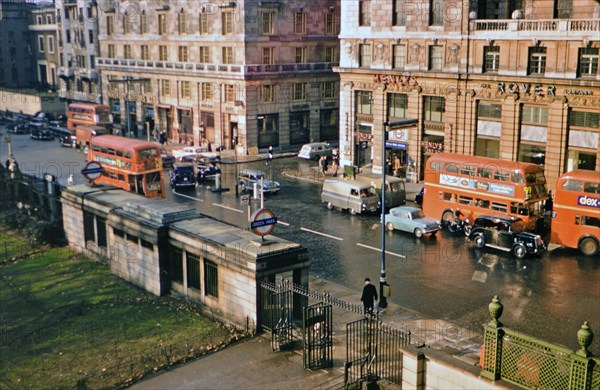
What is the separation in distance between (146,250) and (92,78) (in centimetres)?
8501

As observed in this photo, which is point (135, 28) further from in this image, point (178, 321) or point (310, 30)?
point (178, 321)

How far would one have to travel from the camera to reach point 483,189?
4688cm

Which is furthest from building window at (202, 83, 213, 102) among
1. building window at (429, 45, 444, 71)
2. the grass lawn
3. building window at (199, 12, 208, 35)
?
the grass lawn

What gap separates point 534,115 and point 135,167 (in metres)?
30.5

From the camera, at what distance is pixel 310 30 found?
85.2 meters

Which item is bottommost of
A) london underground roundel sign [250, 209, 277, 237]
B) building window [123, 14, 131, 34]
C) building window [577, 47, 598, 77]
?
london underground roundel sign [250, 209, 277, 237]

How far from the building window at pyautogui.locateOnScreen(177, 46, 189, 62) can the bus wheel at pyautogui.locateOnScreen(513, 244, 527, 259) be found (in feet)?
185

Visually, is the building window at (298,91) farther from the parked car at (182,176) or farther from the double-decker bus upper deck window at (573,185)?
the double-decker bus upper deck window at (573,185)

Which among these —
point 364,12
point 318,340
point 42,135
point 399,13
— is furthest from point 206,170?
point 318,340

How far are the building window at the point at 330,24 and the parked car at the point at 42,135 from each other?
38.2 meters

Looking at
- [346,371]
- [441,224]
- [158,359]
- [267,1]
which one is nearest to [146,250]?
[158,359]

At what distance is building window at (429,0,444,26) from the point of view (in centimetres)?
5925

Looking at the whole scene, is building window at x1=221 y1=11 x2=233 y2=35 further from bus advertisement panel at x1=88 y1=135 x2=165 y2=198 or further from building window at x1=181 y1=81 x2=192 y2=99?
bus advertisement panel at x1=88 y1=135 x2=165 y2=198

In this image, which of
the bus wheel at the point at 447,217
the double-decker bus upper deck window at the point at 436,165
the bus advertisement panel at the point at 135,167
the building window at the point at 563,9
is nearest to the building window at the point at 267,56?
the bus advertisement panel at the point at 135,167
